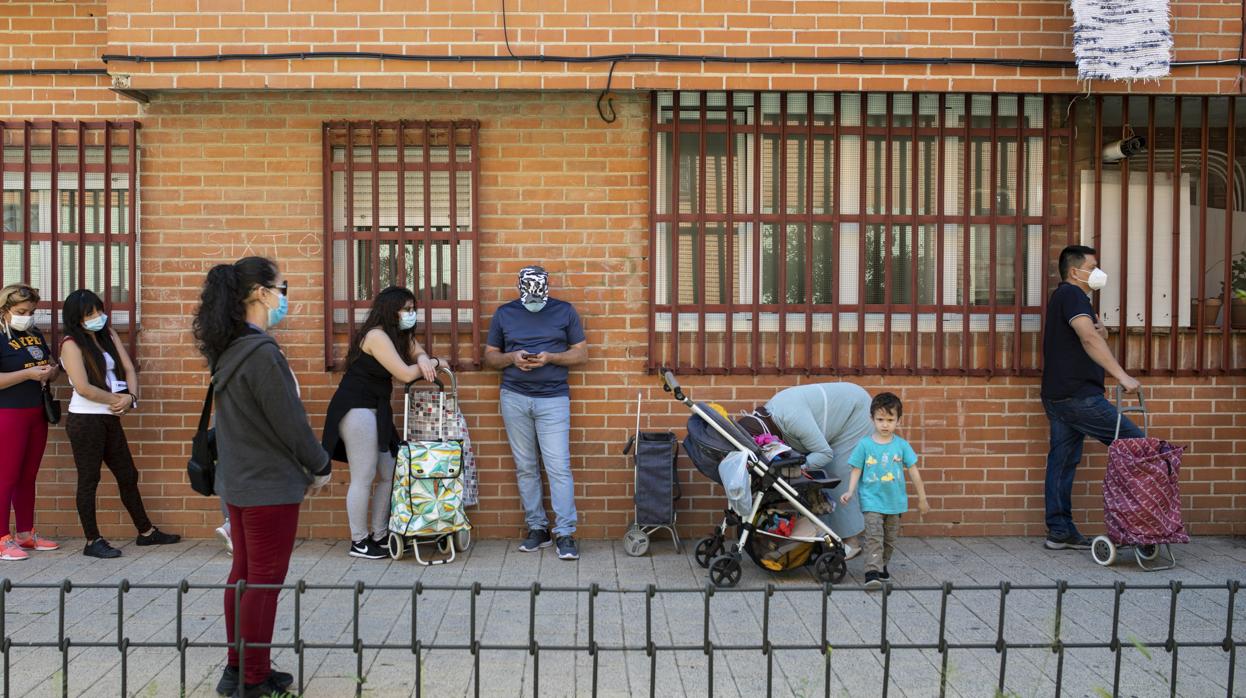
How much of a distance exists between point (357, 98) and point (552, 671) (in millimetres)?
4480

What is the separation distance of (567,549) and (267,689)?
2.81m

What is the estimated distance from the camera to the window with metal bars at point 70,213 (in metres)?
7.61

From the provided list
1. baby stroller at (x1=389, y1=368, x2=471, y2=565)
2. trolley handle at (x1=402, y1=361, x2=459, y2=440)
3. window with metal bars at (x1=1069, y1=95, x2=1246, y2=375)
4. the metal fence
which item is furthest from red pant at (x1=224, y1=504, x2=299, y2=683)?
window with metal bars at (x1=1069, y1=95, x2=1246, y2=375)

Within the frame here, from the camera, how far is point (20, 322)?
6980 millimetres

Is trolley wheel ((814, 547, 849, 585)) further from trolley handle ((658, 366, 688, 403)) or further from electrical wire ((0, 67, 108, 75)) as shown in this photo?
electrical wire ((0, 67, 108, 75))

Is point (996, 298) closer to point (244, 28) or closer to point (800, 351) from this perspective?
point (800, 351)

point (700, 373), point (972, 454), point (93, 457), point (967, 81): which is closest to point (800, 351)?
point (700, 373)

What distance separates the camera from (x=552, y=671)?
16.1ft

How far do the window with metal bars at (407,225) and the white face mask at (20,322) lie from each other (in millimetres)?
1886

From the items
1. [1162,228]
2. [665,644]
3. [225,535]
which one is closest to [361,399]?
[225,535]

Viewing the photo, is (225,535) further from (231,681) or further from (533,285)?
(231,681)

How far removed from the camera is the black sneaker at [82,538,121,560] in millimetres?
7094

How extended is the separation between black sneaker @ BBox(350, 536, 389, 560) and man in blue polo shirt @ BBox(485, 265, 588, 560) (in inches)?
36.7

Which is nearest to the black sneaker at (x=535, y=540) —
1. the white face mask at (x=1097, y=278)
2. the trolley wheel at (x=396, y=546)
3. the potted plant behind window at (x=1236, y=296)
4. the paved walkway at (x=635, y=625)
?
the paved walkway at (x=635, y=625)
